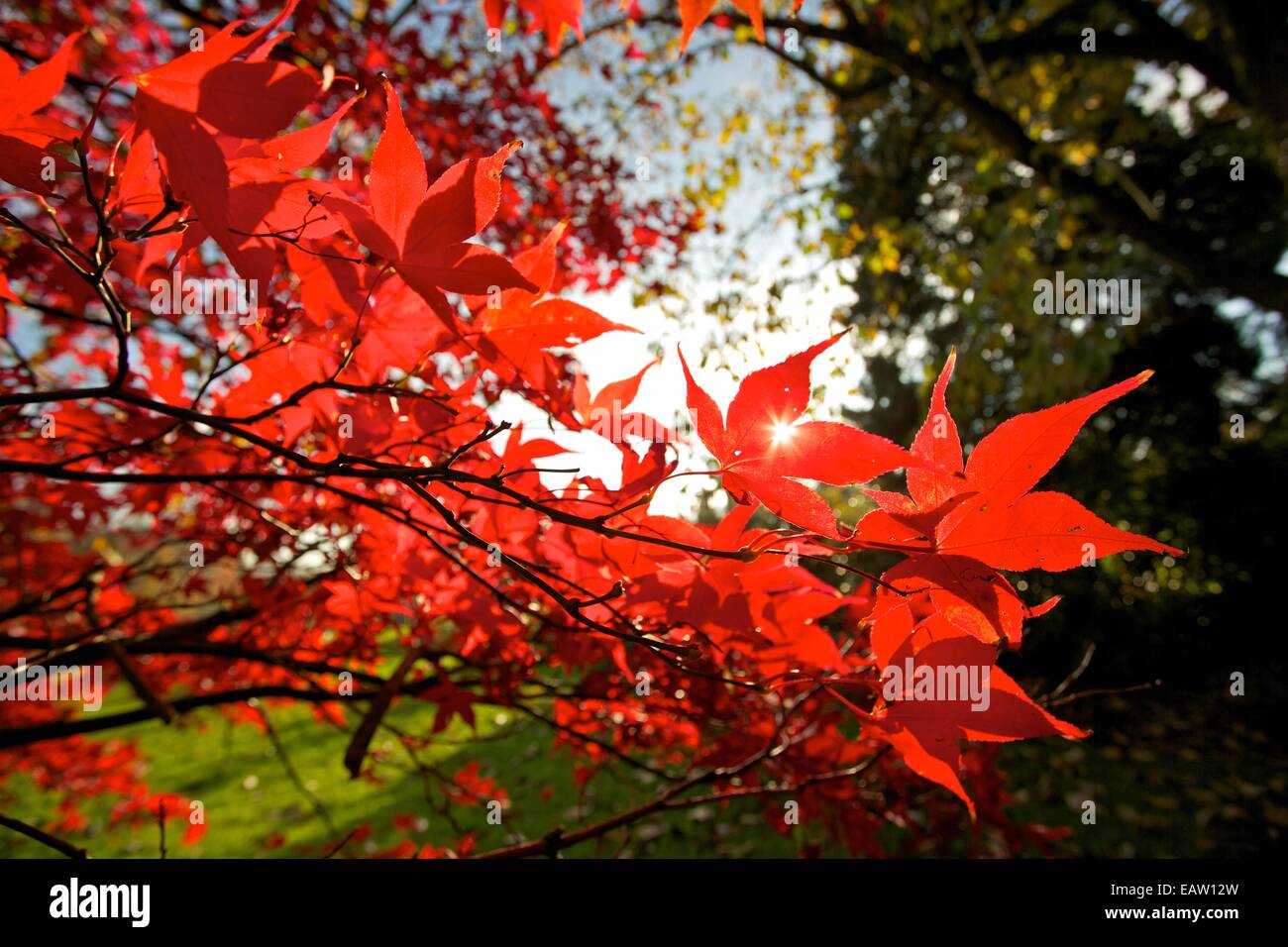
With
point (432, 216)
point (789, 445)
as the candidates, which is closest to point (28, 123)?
point (432, 216)

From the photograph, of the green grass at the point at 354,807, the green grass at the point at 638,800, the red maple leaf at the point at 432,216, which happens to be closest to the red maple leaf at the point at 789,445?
the red maple leaf at the point at 432,216

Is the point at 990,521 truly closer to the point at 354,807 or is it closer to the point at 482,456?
the point at 482,456

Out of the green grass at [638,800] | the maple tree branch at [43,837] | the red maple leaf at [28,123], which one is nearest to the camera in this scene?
the red maple leaf at [28,123]

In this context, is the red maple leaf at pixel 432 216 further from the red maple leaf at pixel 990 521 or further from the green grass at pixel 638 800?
the green grass at pixel 638 800

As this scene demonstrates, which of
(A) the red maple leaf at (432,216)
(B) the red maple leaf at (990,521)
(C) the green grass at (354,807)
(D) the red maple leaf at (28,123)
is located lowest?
(C) the green grass at (354,807)

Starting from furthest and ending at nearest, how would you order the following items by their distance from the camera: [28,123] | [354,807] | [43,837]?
1. [354,807]
2. [43,837]
3. [28,123]

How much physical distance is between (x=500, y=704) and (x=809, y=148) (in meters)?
5.73

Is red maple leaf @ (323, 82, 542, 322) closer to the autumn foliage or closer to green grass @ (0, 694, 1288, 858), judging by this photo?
the autumn foliage

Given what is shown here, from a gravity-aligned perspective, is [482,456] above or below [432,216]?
below

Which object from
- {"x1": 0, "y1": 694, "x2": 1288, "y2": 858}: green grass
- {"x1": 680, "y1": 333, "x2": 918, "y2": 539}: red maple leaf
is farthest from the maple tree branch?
{"x1": 0, "y1": 694, "x2": 1288, "y2": 858}: green grass

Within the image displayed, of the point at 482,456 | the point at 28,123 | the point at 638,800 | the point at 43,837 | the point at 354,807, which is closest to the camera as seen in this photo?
the point at 28,123
